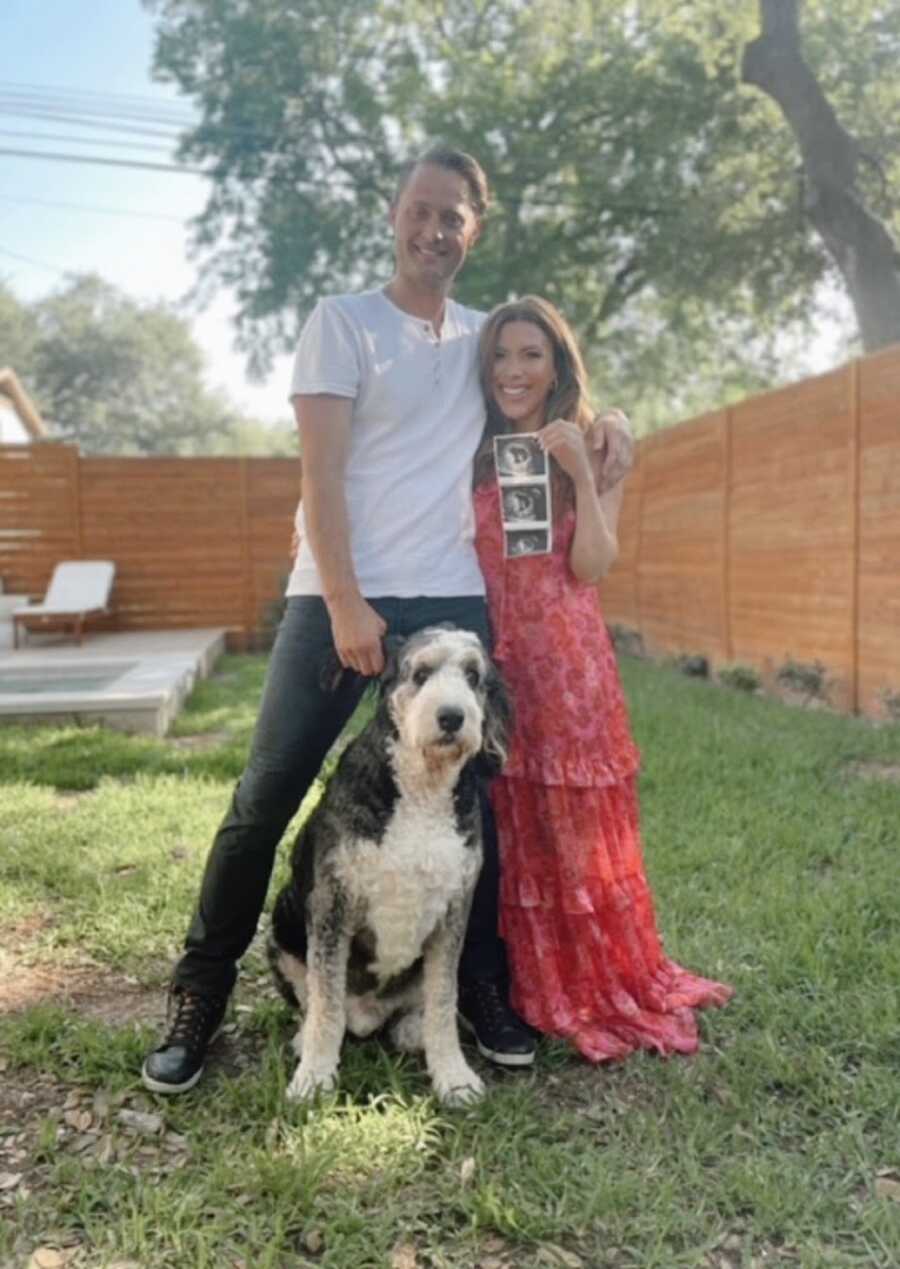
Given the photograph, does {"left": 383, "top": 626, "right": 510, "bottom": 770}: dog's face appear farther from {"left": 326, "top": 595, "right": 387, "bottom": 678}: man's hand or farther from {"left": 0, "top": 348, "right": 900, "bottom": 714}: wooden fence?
{"left": 0, "top": 348, "right": 900, "bottom": 714}: wooden fence

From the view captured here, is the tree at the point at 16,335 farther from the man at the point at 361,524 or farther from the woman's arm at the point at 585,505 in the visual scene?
the woman's arm at the point at 585,505

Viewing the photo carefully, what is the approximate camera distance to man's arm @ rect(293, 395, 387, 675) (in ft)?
6.98

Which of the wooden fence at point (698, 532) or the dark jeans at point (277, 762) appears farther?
the wooden fence at point (698, 532)

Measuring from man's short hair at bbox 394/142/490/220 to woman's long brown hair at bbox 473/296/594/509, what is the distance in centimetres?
24

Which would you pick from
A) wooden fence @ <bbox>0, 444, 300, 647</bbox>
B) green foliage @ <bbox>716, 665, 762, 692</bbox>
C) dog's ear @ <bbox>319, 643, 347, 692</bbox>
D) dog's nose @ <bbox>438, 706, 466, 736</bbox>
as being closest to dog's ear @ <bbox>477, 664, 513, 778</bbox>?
dog's nose @ <bbox>438, 706, 466, 736</bbox>

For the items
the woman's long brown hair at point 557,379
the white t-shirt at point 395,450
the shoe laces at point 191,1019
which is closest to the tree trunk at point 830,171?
the woman's long brown hair at point 557,379

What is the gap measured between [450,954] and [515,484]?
3.52ft

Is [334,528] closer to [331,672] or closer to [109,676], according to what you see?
[331,672]

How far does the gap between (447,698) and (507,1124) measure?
920mm

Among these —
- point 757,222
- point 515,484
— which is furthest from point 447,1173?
point 757,222

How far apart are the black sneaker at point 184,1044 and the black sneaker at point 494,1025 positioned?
1.98 ft

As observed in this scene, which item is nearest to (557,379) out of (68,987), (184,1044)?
(184,1044)

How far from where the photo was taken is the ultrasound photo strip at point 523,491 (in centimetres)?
234

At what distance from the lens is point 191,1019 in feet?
7.61
